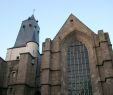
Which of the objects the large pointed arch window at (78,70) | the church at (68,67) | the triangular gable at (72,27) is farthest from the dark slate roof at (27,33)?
the large pointed arch window at (78,70)

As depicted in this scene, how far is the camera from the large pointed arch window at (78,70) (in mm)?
14549

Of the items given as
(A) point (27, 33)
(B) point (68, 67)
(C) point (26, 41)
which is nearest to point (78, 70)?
(B) point (68, 67)

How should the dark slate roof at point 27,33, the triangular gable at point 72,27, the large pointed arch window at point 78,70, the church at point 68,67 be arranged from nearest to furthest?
the church at point 68,67 → the large pointed arch window at point 78,70 → the triangular gable at point 72,27 → the dark slate roof at point 27,33

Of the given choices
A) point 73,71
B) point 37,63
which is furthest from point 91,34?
point 37,63

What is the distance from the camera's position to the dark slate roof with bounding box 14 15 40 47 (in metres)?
23.0

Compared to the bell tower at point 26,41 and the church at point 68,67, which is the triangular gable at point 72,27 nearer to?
the church at point 68,67

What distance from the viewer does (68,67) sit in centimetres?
1600

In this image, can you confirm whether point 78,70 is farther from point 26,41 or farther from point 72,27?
point 26,41

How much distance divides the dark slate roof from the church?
4.92 meters

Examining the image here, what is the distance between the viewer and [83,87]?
14578 millimetres

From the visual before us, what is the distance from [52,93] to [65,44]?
16.6 feet

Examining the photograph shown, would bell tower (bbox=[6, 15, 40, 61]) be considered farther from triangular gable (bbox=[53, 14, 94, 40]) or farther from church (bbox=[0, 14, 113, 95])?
triangular gable (bbox=[53, 14, 94, 40])

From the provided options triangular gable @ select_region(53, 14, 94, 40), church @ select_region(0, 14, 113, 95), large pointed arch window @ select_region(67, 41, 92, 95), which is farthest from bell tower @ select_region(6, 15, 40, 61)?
large pointed arch window @ select_region(67, 41, 92, 95)

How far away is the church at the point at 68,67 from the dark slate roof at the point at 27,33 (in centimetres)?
492
